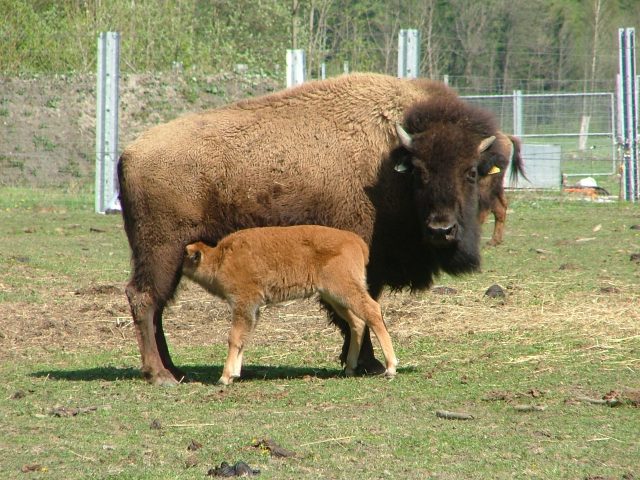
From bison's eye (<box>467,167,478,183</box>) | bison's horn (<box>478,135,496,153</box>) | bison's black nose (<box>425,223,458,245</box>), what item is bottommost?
bison's black nose (<box>425,223,458,245</box>)

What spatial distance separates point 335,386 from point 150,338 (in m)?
1.54

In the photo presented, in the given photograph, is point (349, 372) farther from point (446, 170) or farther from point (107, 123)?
point (107, 123)

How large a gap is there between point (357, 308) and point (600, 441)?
7.23ft

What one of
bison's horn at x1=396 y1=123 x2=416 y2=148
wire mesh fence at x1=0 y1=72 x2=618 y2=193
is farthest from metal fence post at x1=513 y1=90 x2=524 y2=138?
bison's horn at x1=396 y1=123 x2=416 y2=148

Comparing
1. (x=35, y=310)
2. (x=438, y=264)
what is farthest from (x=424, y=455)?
(x=35, y=310)

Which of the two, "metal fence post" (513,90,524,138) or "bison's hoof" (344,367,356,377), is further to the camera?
"metal fence post" (513,90,524,138)

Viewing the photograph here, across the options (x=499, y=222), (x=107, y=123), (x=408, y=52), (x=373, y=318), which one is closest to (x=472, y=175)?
(x=373, y=318)

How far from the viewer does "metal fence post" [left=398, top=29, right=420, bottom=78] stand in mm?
18391

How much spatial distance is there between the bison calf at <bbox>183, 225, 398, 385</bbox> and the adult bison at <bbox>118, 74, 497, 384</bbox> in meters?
0.34

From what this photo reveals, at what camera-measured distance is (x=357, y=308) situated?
7418 millimetres

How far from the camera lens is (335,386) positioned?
7.25m

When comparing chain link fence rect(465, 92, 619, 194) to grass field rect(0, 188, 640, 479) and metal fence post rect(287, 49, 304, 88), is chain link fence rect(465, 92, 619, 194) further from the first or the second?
grass field rect(0, 188, 640, 479)

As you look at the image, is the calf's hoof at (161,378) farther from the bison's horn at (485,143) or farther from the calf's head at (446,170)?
the bison's horn at (485,143)

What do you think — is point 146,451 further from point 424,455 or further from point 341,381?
point 341,381
